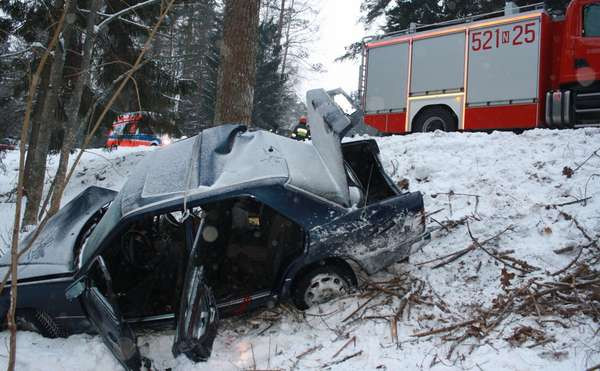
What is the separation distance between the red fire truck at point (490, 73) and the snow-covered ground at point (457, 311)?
2.84 metres

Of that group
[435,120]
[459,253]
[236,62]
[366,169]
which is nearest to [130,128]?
[236,62]

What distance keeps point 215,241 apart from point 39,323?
4.84 ft

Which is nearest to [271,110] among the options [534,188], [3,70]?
[3,70]

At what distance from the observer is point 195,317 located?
108 inches

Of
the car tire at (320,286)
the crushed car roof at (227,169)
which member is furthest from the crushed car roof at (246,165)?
the car tire at (320,286)

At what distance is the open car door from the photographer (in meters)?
2.65

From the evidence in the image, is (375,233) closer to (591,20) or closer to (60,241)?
(60,241)

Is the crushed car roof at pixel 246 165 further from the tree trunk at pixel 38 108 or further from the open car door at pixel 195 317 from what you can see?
the tree trunk at pixel 38 108

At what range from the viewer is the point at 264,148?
3699mm

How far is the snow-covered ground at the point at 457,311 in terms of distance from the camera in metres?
2.92

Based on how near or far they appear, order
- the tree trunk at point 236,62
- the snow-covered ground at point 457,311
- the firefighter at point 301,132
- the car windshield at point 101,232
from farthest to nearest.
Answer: the firefighter at point 301,132 → the tree trunk at point 236,62 → the car windshield at point 101,232 → the snow-covered ground at point 457,311

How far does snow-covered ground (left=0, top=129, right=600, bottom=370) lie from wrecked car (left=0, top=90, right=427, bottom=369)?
25cm

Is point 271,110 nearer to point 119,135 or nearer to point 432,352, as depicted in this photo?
point 119,135

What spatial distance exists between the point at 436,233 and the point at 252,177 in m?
2.29
